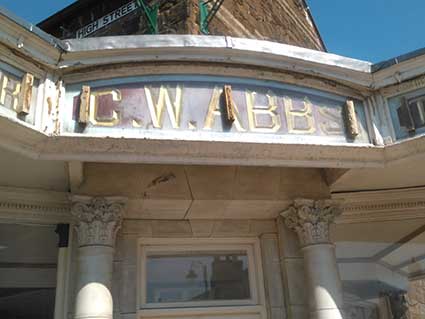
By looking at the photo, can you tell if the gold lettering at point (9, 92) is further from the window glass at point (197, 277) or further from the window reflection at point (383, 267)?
the window reflection at point (383, 267)

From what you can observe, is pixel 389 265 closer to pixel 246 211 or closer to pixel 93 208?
pixel 246 211

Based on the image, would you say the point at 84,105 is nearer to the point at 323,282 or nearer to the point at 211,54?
the point at 211,54

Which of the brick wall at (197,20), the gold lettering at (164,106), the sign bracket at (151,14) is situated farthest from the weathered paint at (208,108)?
the sign bracket at (151,14)

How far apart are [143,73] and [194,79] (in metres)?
0.41

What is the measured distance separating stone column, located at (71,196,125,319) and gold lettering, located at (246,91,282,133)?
1291 mm

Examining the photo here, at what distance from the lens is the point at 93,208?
4379 millimetres

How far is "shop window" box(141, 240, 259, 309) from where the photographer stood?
4734 mm

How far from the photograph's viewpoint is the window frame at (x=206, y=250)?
466cm

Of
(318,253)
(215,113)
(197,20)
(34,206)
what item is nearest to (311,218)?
(318,253)

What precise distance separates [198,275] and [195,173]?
984mm

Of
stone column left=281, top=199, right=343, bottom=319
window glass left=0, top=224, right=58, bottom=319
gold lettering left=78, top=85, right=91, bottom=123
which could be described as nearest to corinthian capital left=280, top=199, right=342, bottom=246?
stone column left=281, top=199, right=343, bottom=319

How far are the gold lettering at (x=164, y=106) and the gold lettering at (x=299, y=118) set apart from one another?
2.97ft

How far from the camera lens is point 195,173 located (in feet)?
15.4

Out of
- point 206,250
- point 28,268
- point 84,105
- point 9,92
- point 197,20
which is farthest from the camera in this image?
point 197,20
